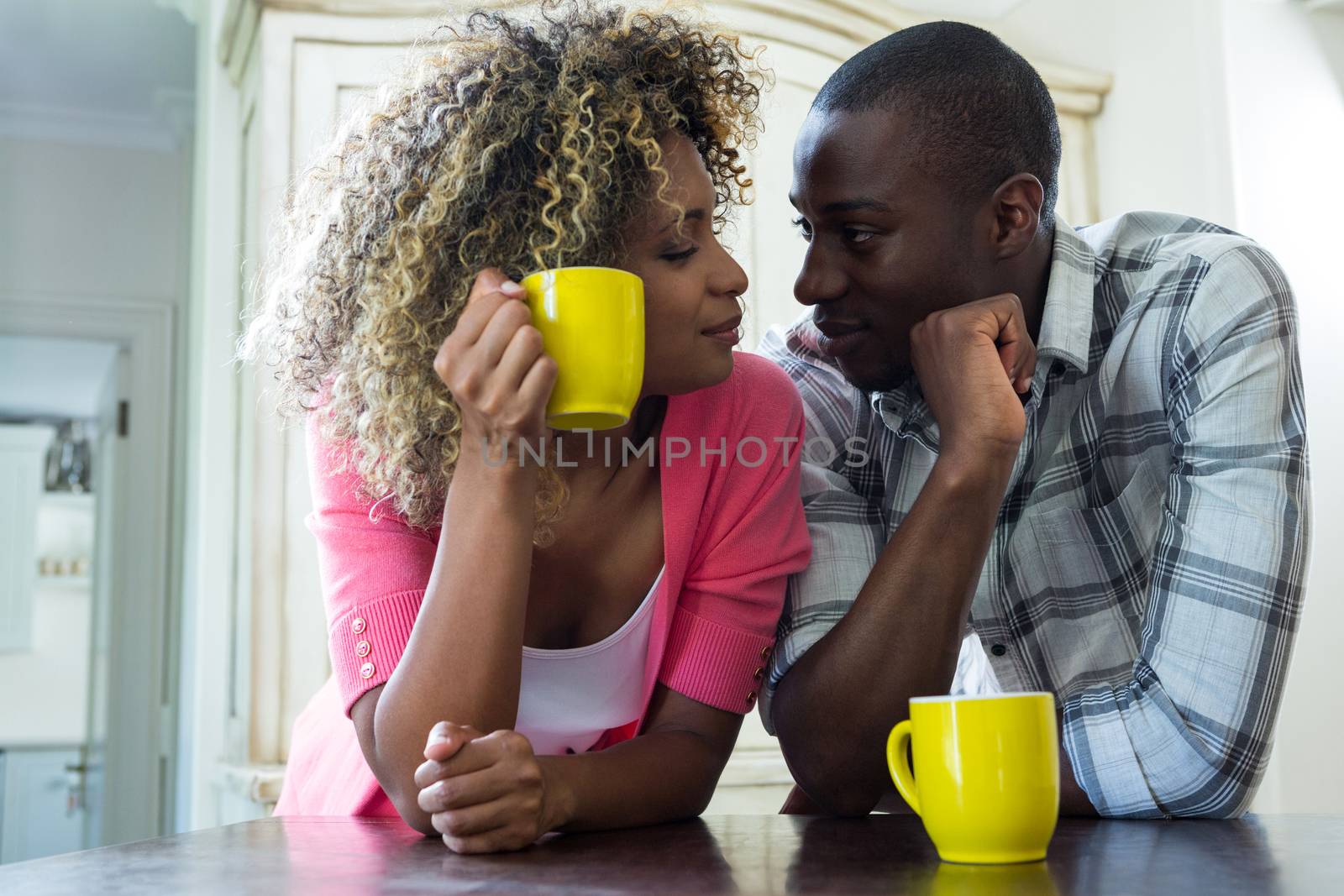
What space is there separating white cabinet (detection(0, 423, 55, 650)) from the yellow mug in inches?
281

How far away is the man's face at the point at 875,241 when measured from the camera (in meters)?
1.16

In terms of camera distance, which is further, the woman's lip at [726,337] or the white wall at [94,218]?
the white wall at [94,218]

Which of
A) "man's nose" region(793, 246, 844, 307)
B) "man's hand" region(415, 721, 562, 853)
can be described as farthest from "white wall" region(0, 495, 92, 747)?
"man's hand" region(415, 721, 562, 853)

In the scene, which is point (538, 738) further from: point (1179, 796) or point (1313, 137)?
point (1313, 137)

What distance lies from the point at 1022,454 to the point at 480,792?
2.31 ft

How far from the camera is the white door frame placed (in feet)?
11.5

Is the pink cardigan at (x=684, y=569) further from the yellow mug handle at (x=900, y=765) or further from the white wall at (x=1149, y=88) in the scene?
the white wall at (x=1149, y=88)

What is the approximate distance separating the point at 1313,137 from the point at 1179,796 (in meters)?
1.70

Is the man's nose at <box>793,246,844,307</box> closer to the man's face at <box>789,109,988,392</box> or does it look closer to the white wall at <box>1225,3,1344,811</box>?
the man's face at <box>789,109,988,392</box>

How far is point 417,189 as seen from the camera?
0.93 meters

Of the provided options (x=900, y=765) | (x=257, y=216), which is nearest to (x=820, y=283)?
(x=900, y=765)

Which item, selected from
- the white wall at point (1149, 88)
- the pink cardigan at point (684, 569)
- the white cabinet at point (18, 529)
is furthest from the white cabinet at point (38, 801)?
the pink cardigan at point (684, 569)

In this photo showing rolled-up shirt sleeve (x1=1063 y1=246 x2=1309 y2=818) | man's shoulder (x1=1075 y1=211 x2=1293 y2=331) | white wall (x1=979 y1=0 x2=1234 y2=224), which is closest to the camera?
rolled-up shirt sleeve (x1=1063 y1=246 x2=1309 y2=818)

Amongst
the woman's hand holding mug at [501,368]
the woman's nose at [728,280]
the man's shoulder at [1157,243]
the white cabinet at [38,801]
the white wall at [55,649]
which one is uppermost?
the man's shoulder at [1157,243]
